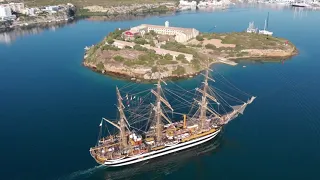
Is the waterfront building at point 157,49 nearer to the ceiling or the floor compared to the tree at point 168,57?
nearer to the ceiling

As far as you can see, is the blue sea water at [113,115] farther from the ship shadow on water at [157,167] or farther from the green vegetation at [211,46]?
the green vegetation at [211,46]

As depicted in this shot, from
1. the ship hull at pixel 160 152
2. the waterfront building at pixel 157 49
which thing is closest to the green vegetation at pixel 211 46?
the waterfront building at pixel 157 49

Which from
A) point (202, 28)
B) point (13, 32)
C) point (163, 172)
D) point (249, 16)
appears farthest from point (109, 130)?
point (249, 16)

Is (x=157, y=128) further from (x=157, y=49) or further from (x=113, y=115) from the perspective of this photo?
(x=157, y=49)

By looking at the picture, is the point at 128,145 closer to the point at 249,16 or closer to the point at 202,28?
the point at 202,28

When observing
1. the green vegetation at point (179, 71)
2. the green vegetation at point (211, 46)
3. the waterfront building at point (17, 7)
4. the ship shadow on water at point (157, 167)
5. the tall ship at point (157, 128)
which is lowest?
the ship shadow on water at point (157, 167)

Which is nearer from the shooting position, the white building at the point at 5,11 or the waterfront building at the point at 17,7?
the white building at the point at 5,11

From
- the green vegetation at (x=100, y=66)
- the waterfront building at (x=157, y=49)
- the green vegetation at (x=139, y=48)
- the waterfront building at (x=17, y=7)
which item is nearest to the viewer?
the green vegetation at (x=100, y=66)

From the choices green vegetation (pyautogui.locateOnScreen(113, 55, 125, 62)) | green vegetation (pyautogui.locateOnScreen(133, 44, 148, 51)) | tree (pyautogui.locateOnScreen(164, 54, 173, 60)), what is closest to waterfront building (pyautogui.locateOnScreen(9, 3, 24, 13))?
green vegetation (pyautogui.locateOnScreen(133, 44, 148, 51))
